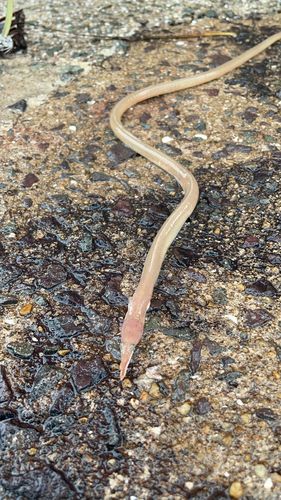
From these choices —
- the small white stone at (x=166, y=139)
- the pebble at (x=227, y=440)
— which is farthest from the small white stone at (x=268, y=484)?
the small white stone at (x=166, y=139)

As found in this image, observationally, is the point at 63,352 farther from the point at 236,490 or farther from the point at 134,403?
the point at 236,490

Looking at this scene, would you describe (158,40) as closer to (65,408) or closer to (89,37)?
(89,37)

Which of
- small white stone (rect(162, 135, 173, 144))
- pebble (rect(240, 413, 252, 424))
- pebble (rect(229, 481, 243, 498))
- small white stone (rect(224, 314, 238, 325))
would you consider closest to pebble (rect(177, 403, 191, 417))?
pebble (rect(240, 413, 252, 424))

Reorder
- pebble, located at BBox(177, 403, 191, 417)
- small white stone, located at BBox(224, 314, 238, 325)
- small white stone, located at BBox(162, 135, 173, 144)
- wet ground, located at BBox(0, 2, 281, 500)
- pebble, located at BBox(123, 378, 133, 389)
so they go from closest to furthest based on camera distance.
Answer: wet ground, located at BBox(0, 2, 281, 500) → pebble, located at BBox(177, 403, 191, 417) → pebble, located at BBox(123, 378, 133, 389) → small white stone, located at BBox(224, 314, 238, 325) → small white stone, located at BBox(162, 135, 173, 144)

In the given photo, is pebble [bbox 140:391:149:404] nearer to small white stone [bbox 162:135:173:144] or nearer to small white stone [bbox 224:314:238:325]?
small white stone [bbox 224:314:238:325]

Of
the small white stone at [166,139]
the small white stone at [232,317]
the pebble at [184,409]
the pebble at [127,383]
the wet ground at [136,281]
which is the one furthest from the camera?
the small white stone at [166,139]

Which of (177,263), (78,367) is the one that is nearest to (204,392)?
(78,367)

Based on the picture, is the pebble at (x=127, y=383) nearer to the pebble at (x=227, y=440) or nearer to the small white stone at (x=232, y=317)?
the pebble at (x=227, y=440)
